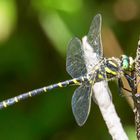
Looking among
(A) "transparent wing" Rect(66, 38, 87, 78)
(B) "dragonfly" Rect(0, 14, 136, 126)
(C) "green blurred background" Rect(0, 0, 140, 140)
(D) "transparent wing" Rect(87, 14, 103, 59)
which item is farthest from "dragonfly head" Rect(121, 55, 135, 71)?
(C) "green blurred background" Rect(0, 0, 140, 140)

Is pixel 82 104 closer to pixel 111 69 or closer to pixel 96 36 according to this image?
pixel 111 69

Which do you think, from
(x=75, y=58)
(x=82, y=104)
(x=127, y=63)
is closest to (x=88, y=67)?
(x=75, y=58)

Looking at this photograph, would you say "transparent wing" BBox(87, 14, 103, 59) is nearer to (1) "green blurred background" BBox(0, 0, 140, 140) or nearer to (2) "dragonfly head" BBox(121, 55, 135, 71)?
(2) "dragonfly head" BBox(121, 55, 135, 71)

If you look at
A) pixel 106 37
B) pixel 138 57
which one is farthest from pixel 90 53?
pixel 106 37

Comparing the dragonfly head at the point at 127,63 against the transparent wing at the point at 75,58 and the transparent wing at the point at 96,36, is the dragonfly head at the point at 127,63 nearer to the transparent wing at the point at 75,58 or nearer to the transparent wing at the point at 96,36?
the transparent wing at the point at 96,36

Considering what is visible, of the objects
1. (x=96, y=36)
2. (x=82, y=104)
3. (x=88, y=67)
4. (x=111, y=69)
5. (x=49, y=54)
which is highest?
(x=49, y=54)

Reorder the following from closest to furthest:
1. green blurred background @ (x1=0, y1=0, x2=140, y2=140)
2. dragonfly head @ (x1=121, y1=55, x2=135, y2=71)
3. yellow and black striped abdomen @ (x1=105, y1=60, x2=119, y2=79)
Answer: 1. dragonfly head @ (x1=121, y1=55, x2=135, y2=71)
2. yellow and black striped abdomen @ (x1=105, y1=60, x2=119, y2=79)
3. green blurred background @ (x1=0, y1=0, x2=140, y2=140)

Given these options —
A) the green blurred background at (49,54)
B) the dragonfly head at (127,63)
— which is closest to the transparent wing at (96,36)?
the dragonfly head at (127,63)
